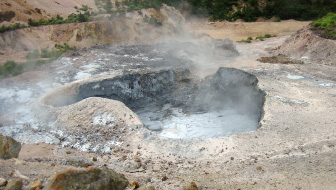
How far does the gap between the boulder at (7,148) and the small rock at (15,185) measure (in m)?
1.17

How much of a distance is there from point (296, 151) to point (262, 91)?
10.5ft

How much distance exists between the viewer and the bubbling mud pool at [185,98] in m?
9.77

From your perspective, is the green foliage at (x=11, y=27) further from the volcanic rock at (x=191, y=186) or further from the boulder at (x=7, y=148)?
the volcanic rock at (x=191, y=186)

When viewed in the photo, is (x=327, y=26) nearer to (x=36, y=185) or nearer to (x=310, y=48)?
(x=310, y=48)

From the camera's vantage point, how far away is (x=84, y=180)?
4.00 metres

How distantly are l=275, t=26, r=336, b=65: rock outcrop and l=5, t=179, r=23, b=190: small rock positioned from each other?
521 inches

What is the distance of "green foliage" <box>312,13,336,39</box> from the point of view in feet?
49.5

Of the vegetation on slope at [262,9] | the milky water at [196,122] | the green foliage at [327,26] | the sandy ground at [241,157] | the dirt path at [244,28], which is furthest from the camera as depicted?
the vegetation on slope at [262,9]

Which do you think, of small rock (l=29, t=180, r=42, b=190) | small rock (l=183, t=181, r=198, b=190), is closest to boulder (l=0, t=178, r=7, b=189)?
small rock (l=29, t=180, r=42, b=190)

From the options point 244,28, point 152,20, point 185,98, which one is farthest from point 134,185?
point 244,28

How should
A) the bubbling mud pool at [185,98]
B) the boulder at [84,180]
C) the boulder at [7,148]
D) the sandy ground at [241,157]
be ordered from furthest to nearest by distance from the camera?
the bubbling mud pool at [185,98] < the sandy ground at [241,157] < the boulder at [7,148] < the boulder at [84,180]

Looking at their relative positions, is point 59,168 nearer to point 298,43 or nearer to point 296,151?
point 296,151

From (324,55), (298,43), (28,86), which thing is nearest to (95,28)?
(28,86)

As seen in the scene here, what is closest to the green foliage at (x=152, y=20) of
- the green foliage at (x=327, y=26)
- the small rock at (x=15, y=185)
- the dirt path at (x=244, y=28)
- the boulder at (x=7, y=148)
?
the dirt path at (x=244, y=28)
